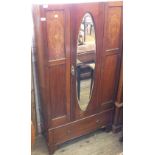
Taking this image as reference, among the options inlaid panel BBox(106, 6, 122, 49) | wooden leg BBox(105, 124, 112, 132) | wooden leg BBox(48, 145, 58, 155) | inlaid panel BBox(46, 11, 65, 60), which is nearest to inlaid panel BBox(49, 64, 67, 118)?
inlaid panel BBox(46, 11, 65, 60)

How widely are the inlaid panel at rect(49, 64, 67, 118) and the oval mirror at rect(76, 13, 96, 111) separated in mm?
157

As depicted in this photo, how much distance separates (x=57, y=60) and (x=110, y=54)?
0.58 m

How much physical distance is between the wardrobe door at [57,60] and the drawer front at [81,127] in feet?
0.31

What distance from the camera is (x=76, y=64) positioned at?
173cm

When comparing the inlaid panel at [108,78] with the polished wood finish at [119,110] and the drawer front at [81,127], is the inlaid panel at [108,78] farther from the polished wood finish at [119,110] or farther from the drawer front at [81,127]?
the drawer front at [81,127]

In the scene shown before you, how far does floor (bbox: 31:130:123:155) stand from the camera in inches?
78.3

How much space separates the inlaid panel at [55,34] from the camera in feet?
4.75

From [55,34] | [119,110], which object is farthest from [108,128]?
[55,34]

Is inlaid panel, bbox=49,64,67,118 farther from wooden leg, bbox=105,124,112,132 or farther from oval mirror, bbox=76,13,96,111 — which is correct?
wooden leg, bbox=105,124,112,132

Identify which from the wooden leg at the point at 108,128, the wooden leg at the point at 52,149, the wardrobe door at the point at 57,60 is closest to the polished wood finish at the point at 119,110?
the wooden leg at the point at 108,128
